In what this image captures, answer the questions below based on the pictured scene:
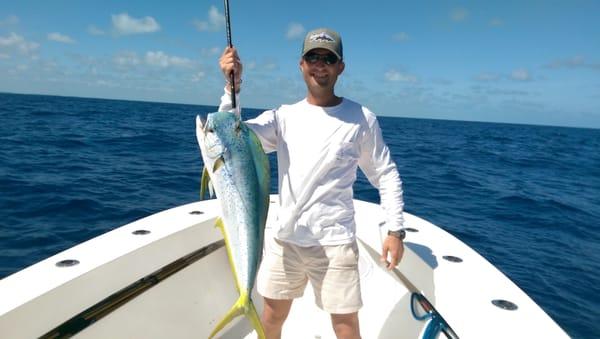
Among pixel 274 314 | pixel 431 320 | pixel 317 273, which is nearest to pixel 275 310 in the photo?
pixel 274 314

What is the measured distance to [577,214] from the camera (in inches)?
422

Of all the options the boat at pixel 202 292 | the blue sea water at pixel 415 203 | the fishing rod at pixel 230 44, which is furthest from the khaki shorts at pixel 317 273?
the blue sea water at pixel 415 203

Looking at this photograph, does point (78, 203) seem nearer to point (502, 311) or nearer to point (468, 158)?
point (502, 311)

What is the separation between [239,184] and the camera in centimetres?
189

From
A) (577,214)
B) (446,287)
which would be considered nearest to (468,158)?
(577,214)

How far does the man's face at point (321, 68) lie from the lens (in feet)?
7.33

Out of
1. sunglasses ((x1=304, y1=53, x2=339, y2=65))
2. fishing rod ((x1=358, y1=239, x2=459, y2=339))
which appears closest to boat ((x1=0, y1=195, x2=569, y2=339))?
fishing rod ((x1=358, y1=239, x2=459, y2=339))

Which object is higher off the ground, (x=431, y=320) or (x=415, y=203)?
(x=431, y=320)

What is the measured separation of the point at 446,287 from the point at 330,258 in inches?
34.5

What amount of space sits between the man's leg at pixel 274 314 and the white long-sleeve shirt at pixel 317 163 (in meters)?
0.42

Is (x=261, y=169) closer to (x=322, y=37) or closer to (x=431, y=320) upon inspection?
(x=322, y=37)

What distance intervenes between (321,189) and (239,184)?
0.56 metres

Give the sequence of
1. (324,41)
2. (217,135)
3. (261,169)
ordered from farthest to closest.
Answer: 1. (324,41)
2. (261,169)
3. (217,135)

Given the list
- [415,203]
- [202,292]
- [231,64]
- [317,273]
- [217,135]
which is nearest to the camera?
[217,135]
